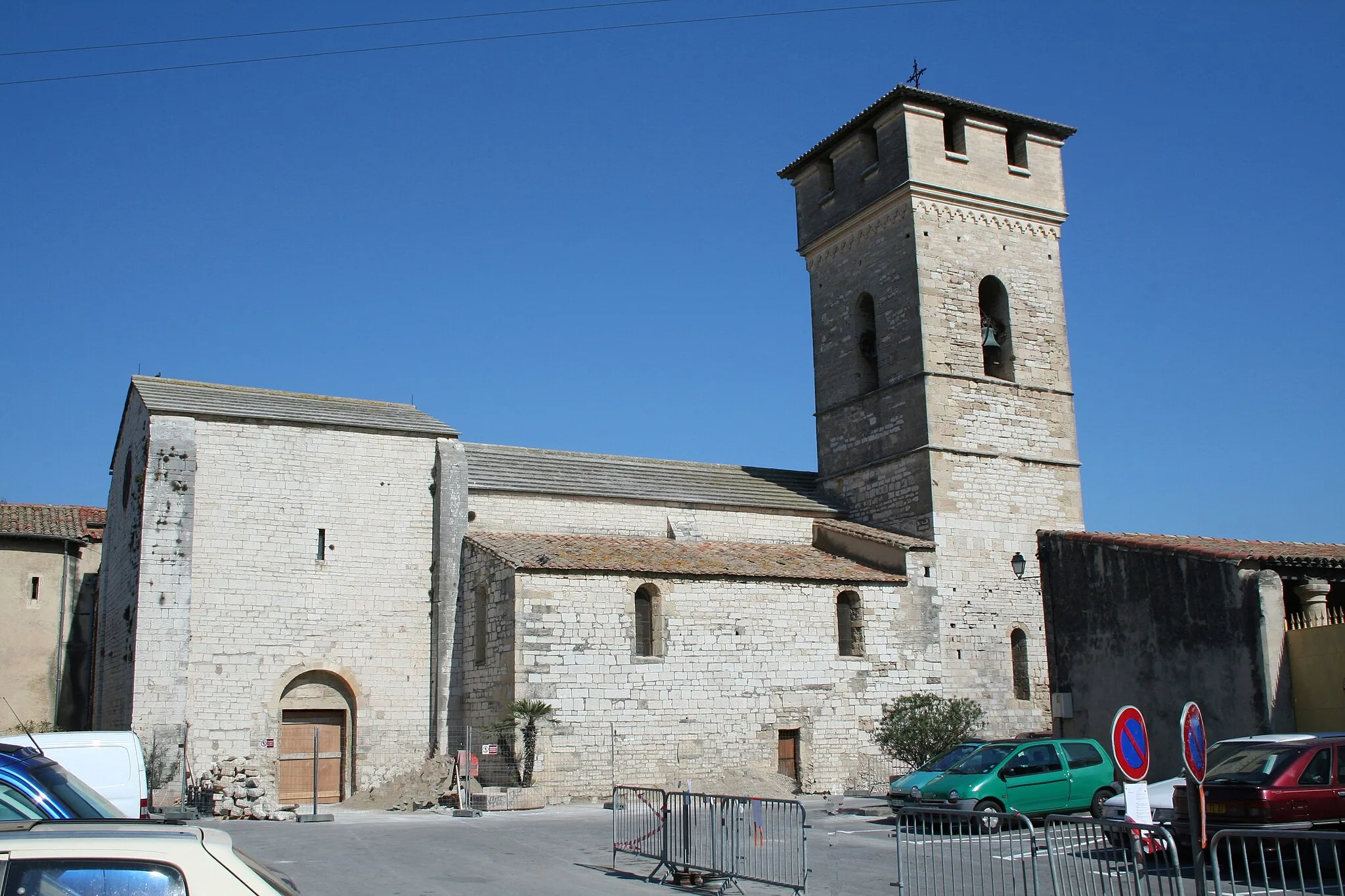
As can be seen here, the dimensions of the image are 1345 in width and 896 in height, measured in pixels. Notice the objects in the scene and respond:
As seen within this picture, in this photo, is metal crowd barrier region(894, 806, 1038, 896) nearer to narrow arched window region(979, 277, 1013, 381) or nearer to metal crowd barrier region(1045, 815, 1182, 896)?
metal crowd barrier region(1045, 815, 1182, 896)

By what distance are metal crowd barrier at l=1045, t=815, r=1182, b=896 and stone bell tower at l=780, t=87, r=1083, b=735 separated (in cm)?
1679

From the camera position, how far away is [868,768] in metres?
24.1

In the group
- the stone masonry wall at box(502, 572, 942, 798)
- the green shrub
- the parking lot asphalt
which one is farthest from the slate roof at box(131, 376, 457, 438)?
the green shrub

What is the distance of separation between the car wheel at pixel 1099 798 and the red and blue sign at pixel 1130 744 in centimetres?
928

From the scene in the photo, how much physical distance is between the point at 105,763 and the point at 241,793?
9737mm

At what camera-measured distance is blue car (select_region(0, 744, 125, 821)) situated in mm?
6906

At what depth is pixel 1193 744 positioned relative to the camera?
7.52 meters

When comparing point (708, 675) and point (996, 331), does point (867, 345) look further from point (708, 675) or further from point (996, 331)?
point (708, 675)

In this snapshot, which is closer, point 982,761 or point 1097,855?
point 1097,855

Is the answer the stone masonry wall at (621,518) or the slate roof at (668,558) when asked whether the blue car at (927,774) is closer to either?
the slate roof at (668,558)

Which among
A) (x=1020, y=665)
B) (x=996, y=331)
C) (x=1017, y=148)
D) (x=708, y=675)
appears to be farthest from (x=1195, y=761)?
(x=1017, y=148)

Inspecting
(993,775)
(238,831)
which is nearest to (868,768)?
(993,775)

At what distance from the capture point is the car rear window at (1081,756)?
55.0 feet

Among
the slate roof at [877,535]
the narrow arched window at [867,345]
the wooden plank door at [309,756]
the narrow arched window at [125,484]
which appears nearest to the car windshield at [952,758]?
the slate roof at [877,535]
